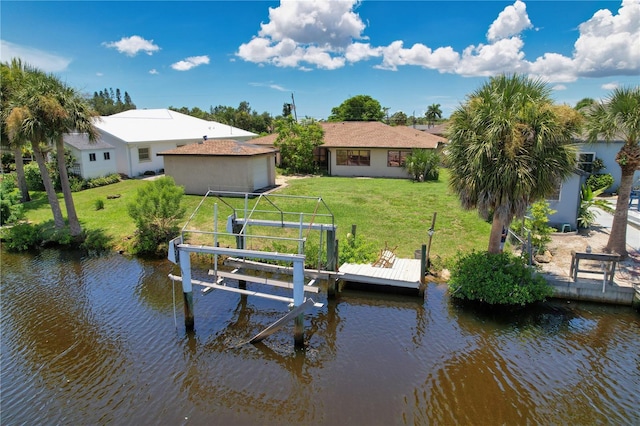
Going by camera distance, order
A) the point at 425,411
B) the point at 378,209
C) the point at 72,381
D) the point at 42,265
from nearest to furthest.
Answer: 1. the point at 425,411
2. the point at 72,381
3. the point at 42,265
4. the point at 378,209

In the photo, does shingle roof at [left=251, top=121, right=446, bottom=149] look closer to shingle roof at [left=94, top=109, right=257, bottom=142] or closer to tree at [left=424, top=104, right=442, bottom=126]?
shingle roof at [left=94, top=109, right=257, bottom=142]

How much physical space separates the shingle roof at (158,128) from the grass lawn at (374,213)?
228 inches

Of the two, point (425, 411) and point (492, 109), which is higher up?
point (492, 109)

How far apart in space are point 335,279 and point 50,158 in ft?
79.3

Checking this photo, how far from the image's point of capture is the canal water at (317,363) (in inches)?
296

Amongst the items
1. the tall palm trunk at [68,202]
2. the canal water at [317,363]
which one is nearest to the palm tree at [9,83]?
the tall palm trunk at [68,202]

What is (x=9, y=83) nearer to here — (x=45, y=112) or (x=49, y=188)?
(x=45, y=112)

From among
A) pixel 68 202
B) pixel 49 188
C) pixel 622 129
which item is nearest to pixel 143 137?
pixel 49 188

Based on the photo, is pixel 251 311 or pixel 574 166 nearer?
pixel 574 166

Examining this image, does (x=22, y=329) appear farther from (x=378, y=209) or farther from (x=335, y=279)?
(x=378, y=209)

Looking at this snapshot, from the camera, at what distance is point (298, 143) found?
3159 centimetres

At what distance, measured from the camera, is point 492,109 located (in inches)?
416

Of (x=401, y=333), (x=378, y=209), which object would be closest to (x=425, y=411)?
(x=401, y=333)

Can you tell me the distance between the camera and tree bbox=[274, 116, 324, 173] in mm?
31594
